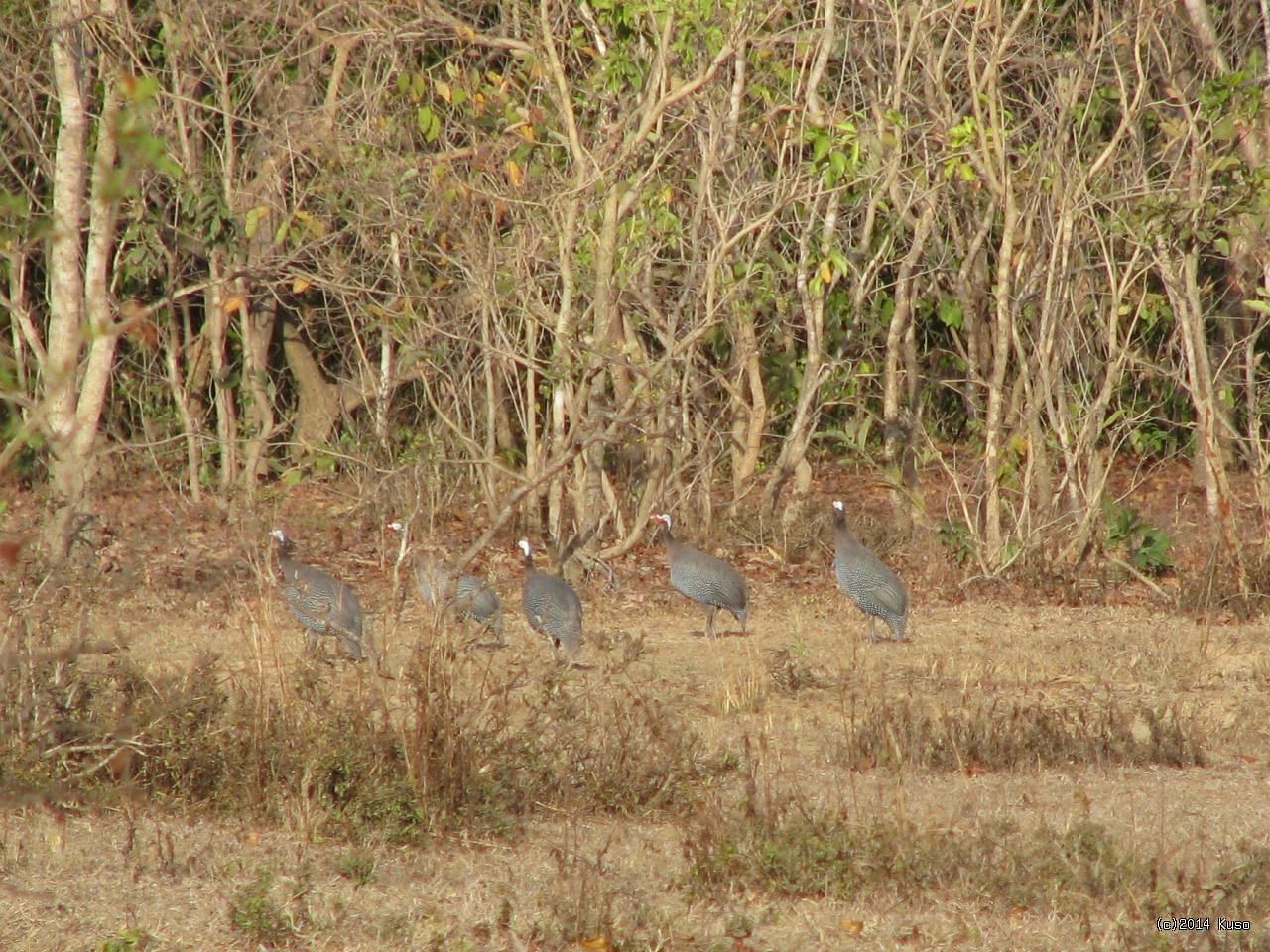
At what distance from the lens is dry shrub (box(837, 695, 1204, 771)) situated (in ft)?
24.2

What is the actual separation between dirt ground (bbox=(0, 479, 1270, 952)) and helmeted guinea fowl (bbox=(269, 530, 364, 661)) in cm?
28

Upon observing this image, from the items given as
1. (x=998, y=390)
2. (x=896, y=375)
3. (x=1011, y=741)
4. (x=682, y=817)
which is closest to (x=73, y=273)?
(x=682, y=817)

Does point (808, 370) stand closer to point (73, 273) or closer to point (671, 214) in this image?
point (671, 214)

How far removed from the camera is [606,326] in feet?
36.4

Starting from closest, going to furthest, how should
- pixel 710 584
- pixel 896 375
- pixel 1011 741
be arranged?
pixel 1011 741 < pixel 710 584 < pixel 896 375

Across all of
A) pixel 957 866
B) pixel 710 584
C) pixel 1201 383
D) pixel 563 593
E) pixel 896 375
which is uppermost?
pixel 896 375

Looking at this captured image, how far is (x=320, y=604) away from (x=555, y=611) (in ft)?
4.47

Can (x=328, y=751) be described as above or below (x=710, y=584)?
below

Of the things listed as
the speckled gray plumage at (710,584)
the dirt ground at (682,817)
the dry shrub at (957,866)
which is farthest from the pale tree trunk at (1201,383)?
the dry shrub at (957,866)

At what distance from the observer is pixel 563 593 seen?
9531 mm

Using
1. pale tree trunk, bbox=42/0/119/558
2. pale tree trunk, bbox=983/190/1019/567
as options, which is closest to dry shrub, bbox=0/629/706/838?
pale tree trunk, bbox=42/0/119/558

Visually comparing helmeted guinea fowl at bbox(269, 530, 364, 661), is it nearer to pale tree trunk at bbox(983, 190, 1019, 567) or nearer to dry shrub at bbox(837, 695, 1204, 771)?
dry shrub at bbox(837, 695, 1204, 771)

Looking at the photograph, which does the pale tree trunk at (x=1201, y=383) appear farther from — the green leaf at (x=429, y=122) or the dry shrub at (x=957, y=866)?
the dry shrub at (x=957, y=866)

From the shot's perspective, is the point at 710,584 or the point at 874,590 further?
the point at 710,584
